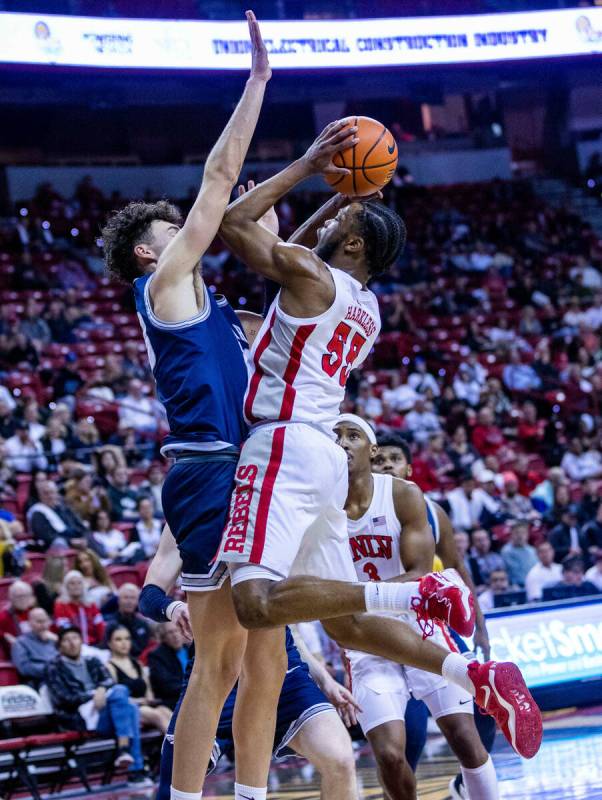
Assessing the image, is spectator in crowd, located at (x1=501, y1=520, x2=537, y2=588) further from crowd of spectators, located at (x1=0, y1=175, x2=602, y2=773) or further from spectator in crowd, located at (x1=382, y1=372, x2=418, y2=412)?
spectator in crowd, located at (x1=382, y1=372, x2=418, y2=412)

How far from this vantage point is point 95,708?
30.8 feet

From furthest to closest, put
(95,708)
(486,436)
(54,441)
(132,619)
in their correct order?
(486,436) < (54,441) < (132,619) < (95,708)

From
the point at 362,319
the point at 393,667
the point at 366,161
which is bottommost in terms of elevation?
the point at 393,667

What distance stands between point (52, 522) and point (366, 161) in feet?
26.2

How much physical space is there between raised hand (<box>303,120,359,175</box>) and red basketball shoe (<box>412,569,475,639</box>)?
1.72 meters

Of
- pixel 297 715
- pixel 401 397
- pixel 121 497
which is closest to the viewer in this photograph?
pixel 297 715

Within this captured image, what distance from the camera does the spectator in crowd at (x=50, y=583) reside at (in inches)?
416

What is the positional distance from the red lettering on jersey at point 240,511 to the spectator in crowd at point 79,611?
20.3 ft

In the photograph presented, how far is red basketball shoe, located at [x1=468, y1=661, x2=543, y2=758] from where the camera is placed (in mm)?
4289

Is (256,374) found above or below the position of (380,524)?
above

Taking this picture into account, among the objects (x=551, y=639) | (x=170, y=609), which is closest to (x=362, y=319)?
(x=170, y=609)

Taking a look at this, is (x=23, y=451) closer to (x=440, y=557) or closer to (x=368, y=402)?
(x=368, y=402)

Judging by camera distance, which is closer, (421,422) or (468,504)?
(468,504)

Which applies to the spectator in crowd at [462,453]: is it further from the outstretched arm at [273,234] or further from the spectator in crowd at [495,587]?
the outstretched arm at [273,234]
